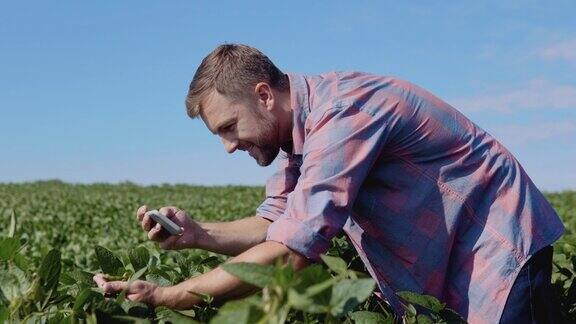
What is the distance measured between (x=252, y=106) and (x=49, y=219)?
11.7 metres

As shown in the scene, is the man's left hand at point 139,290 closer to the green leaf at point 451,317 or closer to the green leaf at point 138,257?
the green leaf at point 138,257

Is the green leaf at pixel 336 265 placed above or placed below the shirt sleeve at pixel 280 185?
above

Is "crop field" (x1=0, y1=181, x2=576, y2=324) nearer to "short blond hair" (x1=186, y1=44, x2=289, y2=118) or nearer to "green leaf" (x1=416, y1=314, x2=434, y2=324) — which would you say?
"green leaf" (x1=416, y1=314, x2=434, y2=324)

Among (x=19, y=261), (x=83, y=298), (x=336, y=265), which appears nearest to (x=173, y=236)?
(x=19, y=261)

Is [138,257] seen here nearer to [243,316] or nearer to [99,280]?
[99,280]

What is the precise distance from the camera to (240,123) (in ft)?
→ 9.75

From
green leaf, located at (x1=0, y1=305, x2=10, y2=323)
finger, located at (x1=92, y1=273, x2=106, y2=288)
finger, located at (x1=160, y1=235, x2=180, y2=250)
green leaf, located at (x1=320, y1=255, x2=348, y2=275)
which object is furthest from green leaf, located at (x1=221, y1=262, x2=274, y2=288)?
finger, located at (x1=160, y1=235, x2=180, y2=250)

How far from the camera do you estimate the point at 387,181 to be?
2912 mm

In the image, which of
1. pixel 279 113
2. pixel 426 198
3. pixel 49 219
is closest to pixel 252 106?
pixel 279 113

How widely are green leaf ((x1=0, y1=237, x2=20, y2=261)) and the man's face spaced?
100cm

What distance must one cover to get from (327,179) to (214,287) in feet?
1.48

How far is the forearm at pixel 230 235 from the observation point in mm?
3525

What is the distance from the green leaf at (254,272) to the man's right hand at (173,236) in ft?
5.73

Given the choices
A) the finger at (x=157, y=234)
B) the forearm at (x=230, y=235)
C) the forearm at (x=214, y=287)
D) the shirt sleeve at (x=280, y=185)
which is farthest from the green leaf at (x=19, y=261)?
the shirt sleeve at (x=280, y=185)
